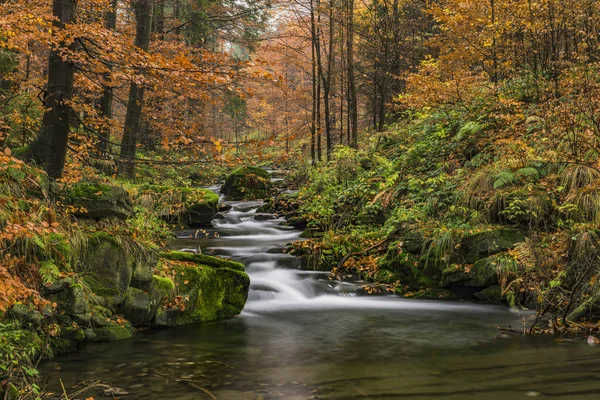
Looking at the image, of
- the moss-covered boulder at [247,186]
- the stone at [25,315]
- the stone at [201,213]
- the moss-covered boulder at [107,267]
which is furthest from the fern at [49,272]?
the moss-covered boulder at [247,186]

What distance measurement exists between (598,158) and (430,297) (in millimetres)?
3661

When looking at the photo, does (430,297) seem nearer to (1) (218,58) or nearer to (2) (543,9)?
(1) (218,58)

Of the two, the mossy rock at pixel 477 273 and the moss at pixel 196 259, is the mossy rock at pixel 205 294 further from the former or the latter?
the mossy rock at pixel 477 273

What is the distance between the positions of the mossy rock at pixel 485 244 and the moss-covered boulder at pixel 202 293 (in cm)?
390

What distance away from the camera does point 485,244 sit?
836cm

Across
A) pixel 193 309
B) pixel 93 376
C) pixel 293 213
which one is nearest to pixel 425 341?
pixel 193 309

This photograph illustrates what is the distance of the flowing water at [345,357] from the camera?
15.2 feet

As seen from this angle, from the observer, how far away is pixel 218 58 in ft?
17.8

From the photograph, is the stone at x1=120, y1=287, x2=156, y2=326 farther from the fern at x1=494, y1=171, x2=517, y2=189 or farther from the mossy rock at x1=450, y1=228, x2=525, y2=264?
the fern at x1=494, y1=171, x2=517, y2=189

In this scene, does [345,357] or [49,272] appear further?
[345,357]

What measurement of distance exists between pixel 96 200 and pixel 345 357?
4.13m

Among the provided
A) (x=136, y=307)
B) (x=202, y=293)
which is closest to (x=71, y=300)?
(x=136, y=307)

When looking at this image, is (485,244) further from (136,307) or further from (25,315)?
(25,315)

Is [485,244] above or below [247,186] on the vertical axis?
below
